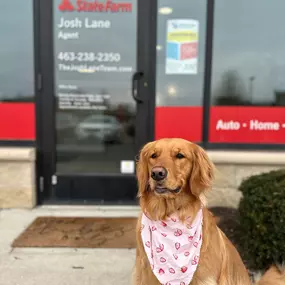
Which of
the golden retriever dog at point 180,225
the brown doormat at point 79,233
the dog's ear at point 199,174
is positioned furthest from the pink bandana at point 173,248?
the brown doormat at point 79,233

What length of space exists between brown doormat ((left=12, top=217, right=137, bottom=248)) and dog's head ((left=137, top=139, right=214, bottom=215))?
1.74 m

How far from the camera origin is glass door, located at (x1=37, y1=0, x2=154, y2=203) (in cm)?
510

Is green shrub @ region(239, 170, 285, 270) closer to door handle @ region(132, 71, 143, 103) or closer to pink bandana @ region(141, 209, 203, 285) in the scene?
pink bandana @ region(141, 209, 203, 285)

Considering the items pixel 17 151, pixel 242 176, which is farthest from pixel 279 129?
pixel 17 151

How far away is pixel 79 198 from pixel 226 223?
2147 millimetres

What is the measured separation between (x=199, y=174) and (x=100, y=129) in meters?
3.12

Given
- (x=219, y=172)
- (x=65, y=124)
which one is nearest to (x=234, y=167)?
(x=219, y=172)

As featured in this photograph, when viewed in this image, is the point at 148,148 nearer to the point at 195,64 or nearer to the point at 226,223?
the point at 226,223

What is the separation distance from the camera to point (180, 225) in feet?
7.87

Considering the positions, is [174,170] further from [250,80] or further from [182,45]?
[250,80]

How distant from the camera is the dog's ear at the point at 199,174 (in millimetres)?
2338

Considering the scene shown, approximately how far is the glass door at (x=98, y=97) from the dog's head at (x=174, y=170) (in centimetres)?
280

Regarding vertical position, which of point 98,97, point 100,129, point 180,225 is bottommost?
point 180,225

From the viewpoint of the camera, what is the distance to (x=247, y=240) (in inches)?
136
